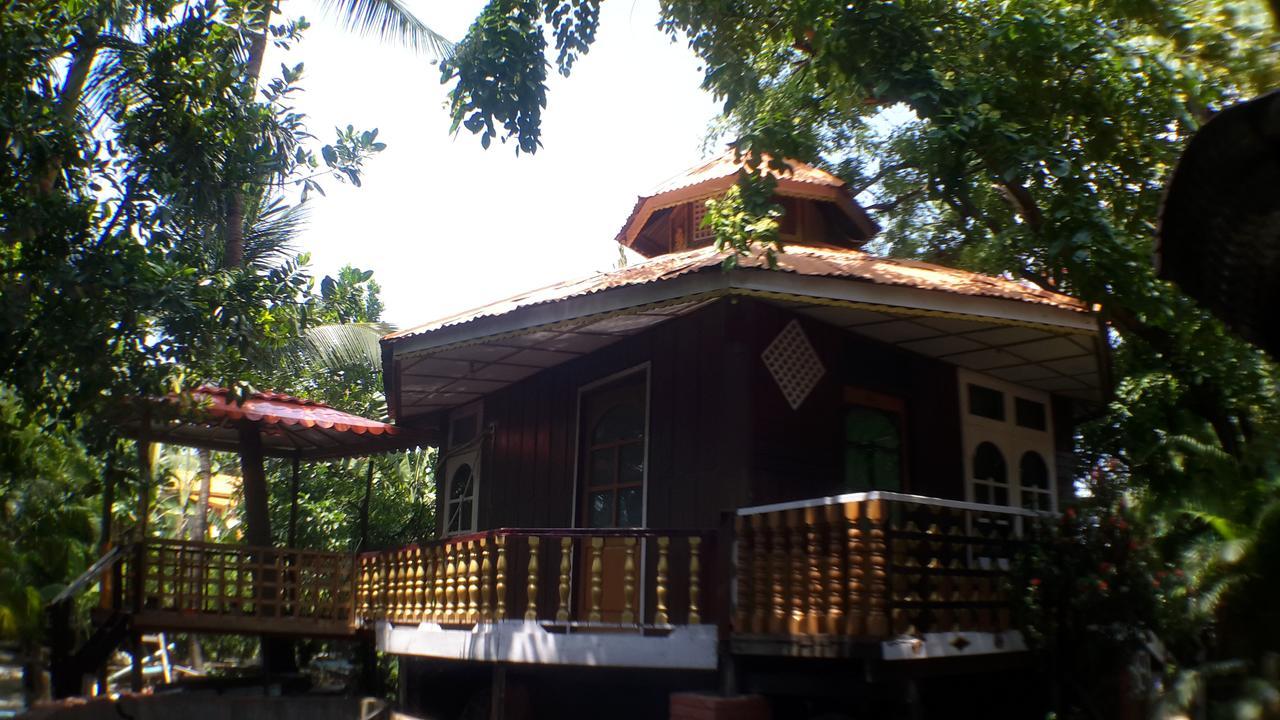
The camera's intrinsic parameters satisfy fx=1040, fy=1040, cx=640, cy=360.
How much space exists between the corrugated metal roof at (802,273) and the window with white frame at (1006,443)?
1.50 metres

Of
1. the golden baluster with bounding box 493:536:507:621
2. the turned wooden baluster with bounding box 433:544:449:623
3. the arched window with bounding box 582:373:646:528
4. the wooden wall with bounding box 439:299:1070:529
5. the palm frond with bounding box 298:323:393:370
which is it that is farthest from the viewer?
the palm frond with bounding box 298:323:393:370

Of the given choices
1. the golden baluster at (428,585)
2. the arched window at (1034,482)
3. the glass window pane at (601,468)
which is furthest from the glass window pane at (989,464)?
the golden baluster at (428,585)

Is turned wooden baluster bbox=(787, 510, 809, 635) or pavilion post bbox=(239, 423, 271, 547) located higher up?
pavilion post bbox=(239, 423, 271, 547)

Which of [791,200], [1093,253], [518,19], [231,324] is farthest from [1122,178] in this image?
[231,324]

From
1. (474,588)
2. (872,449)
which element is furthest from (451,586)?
(872,449)

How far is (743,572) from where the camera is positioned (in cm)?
A: 733

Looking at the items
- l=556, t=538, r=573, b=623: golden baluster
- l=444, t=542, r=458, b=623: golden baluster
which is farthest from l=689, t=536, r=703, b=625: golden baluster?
l=444, t=542, r=458, b=623: golden baluster

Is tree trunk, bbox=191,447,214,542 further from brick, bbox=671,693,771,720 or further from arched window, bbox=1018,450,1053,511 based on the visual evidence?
brick, bbox=671,693,771,720

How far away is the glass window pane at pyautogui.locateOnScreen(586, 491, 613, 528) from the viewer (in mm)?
9914

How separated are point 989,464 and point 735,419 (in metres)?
3.64

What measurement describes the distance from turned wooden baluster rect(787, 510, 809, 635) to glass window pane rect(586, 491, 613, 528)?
3060 mm

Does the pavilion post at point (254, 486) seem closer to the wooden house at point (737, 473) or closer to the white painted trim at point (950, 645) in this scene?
the wooden house at point (737, 473)

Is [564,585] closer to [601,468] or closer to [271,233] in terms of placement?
[601,468]

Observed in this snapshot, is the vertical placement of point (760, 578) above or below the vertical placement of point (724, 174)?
below
